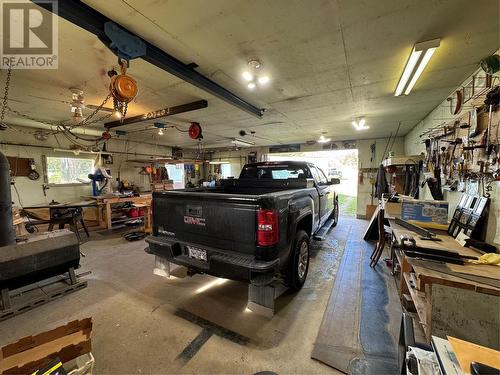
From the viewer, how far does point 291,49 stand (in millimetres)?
2256

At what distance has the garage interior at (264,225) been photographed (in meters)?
1.61

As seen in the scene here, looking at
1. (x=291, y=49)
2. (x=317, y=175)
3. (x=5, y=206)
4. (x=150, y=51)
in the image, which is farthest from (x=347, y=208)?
(x=5, y=206)

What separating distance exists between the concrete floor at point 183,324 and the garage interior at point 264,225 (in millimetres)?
18

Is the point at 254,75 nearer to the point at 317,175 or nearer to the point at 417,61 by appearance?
the point at 417,61

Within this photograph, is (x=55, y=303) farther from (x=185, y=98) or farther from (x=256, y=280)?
(x=185, y=98)

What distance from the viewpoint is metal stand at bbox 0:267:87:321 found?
239 cm

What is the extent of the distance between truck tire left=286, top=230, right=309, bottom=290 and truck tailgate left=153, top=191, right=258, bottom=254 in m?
0.78

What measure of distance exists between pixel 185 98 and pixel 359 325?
4.23 metres

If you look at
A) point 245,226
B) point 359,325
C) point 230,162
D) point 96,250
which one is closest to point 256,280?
point 245,226

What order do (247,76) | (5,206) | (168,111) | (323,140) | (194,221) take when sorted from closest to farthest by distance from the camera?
(194,221), (5,206), (247,76), (168,111), (323,140)

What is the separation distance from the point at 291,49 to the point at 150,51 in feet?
5.11

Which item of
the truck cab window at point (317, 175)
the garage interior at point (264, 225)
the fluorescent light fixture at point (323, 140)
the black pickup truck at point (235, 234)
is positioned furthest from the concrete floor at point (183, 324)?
the fluorescent light fixture at point (323, 140)

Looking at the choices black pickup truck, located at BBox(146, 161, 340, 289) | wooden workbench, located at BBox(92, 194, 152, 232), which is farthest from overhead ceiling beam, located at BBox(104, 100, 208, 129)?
wooden workbench, located at BBox(92, 194, 152, 232)

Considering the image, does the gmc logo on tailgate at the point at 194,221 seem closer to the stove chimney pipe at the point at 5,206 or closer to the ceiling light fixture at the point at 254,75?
the ceiling light fixture at the point at 254,75
